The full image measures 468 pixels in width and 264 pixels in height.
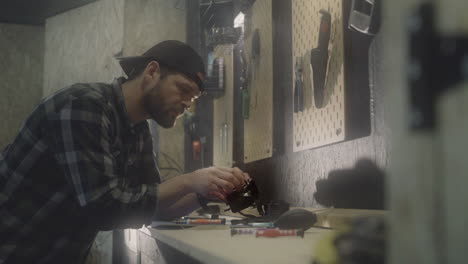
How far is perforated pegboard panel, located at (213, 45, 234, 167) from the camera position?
2.48 meters

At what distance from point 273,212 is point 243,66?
109cm

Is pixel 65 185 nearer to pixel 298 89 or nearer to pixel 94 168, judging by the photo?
pixel 94 168

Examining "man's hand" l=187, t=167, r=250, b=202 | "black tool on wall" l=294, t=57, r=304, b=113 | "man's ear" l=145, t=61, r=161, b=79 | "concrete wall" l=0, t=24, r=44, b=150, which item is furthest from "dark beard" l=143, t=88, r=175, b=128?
"concrete wall" l=0, t=24, r=44, b=150

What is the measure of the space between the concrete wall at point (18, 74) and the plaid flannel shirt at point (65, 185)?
2812 mm

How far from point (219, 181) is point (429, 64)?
116 centimetres

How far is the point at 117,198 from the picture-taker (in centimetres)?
131

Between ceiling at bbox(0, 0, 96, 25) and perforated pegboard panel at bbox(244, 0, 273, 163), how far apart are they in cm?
204

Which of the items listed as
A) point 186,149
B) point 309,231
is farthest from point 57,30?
point 309,231

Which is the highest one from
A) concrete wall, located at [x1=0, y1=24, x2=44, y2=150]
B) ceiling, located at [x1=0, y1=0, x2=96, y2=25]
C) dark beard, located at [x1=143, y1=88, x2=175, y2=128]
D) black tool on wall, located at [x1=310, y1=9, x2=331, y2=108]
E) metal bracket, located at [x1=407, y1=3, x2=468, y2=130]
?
ceiling, located at [x1=0, y1=0, x2=96, y2=25]

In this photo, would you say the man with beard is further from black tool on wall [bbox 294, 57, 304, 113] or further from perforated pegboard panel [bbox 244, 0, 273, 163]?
perforated pegboard panel [bbox 244, 0, 273, 163]

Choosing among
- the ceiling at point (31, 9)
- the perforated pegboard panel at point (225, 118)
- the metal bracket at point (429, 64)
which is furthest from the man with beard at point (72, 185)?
the ceiling at point (31, 9)

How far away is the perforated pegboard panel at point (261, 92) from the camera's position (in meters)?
1.88

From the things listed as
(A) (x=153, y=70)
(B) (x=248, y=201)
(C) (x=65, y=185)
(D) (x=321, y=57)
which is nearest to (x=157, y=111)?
(A) (x=153, y=70)

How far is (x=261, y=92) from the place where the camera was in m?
1.98
